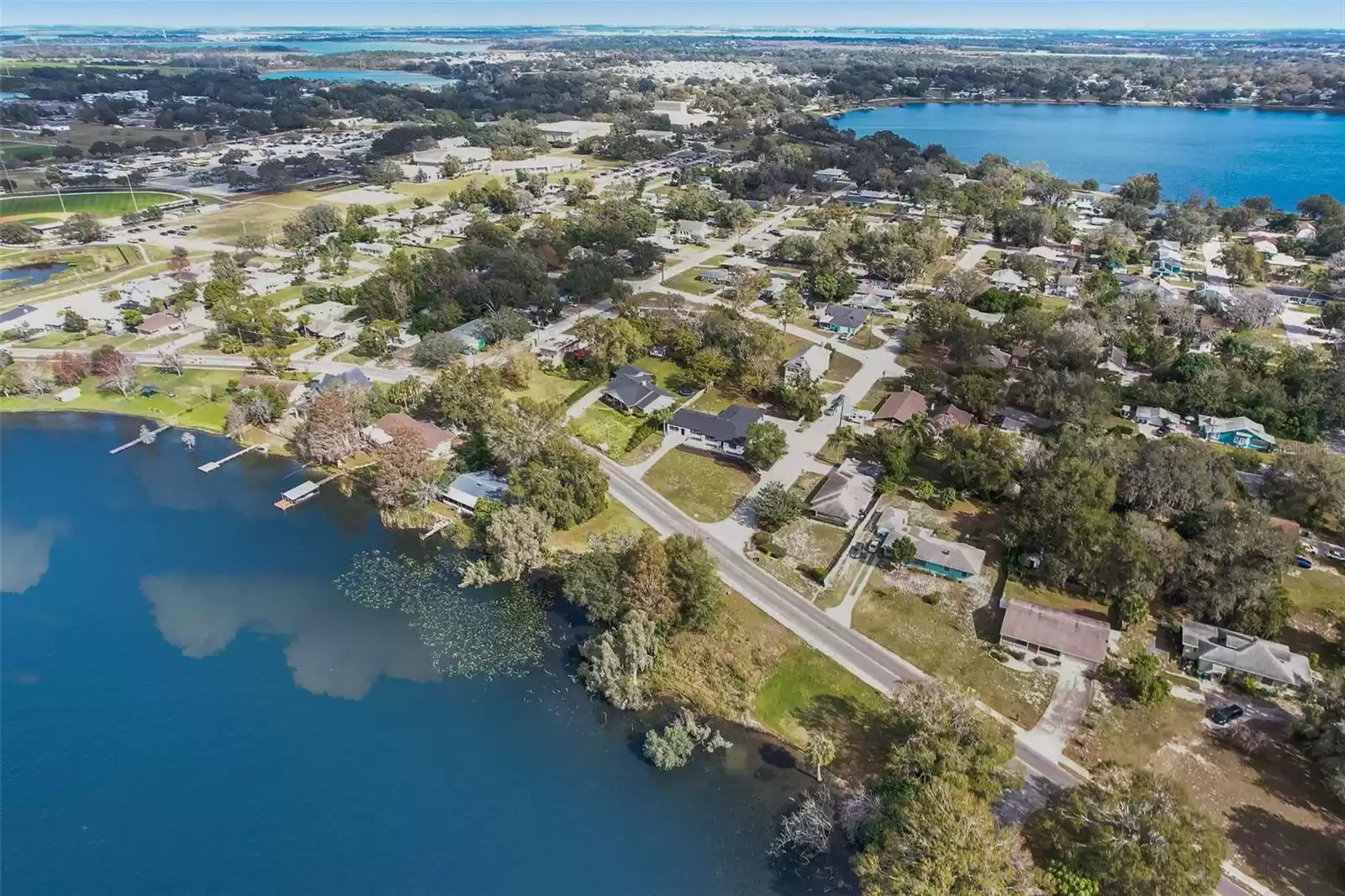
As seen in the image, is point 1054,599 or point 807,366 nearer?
point 1054,599

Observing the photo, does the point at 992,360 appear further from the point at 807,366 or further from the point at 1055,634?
the point at 1055,634

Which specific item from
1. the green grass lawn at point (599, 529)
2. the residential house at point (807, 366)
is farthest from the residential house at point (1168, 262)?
the green grass lawn at point (599, 529)

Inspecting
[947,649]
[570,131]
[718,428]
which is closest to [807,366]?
[718,428]

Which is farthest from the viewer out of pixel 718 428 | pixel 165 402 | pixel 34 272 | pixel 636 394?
pixel 34 272

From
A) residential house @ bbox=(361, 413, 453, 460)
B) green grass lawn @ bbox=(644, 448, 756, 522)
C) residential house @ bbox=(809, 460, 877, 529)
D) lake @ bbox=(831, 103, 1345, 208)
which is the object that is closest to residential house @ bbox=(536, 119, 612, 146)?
lake @ bbox=(831, 103, 1345, 208)

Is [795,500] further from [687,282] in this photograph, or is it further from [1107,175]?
[1107,175]

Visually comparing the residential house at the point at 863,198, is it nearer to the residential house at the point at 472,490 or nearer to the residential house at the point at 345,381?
the residential house at the point at 345,381
